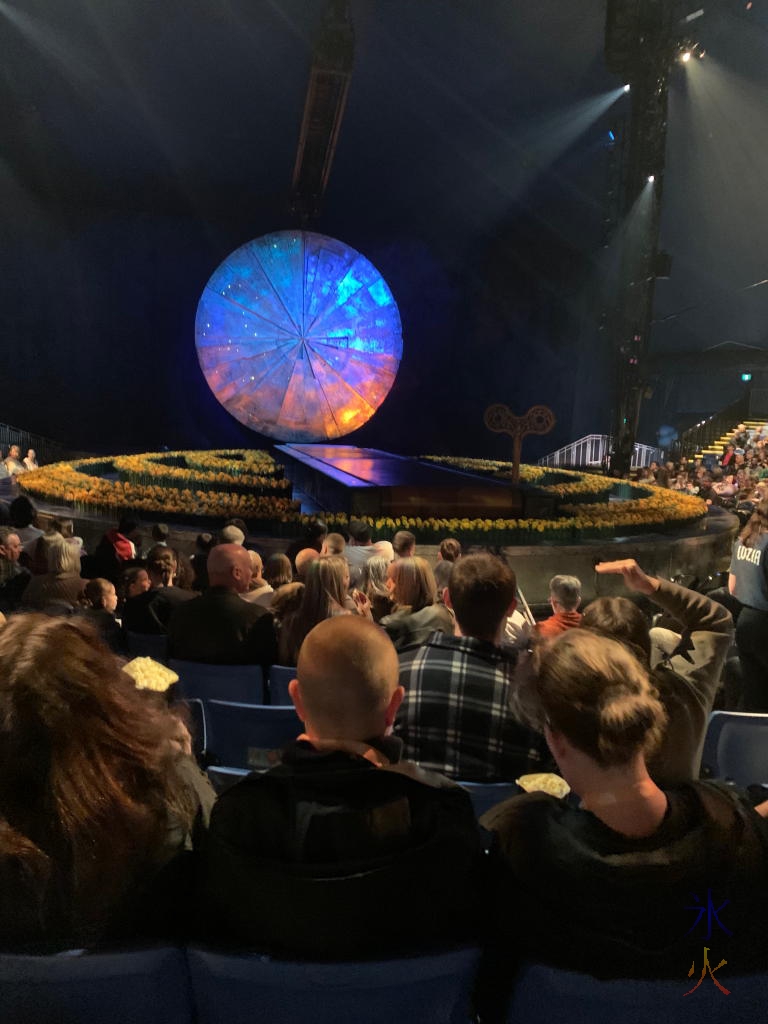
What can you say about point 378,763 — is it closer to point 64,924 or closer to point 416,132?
point 64,924

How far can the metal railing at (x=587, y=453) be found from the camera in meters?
19.5

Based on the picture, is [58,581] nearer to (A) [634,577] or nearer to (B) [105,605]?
(B) [105,605]

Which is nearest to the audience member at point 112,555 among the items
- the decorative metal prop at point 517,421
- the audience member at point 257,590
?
the audience member at point 257,590

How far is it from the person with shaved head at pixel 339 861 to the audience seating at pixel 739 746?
1.67 metres

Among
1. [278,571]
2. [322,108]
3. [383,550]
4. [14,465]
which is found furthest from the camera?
[14,465]

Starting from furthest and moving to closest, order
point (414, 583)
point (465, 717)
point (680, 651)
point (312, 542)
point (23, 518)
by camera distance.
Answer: point (23, 518) → point (312, 542) → point (414, 583) → point (680, 651) → point (465, 717)

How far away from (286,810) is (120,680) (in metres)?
0.37

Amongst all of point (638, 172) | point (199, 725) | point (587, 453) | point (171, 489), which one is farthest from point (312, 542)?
point (587, 453)

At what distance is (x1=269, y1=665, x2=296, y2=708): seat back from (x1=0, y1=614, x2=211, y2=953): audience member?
1794 mm

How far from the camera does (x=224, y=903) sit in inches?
48.3

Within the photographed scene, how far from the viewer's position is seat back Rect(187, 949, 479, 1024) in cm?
115

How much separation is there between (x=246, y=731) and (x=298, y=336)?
15872 mm

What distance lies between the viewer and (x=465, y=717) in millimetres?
2113

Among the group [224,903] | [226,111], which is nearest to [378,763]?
[224,903]
